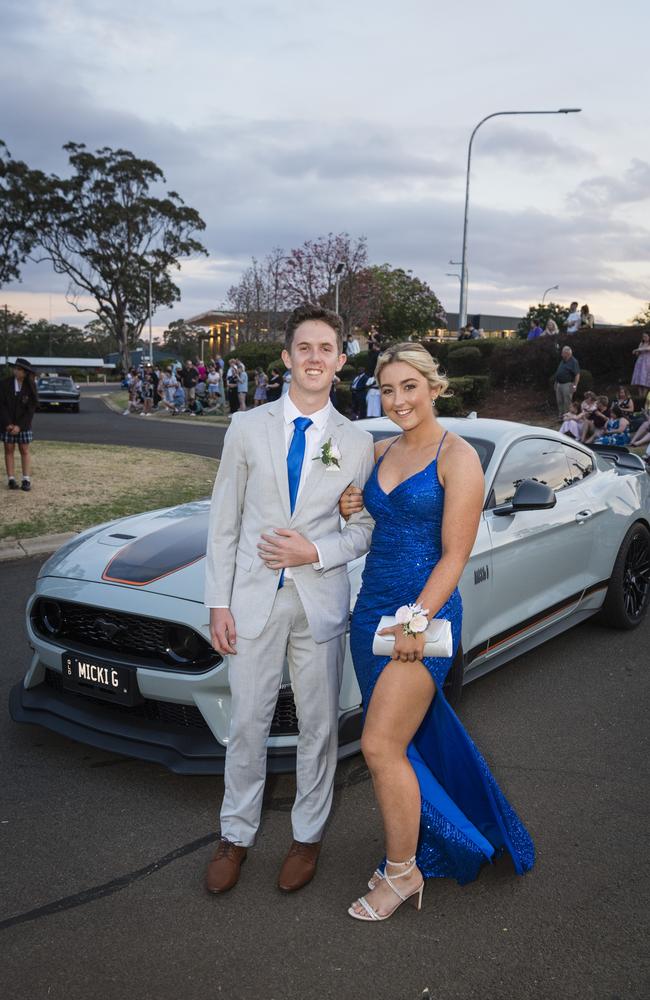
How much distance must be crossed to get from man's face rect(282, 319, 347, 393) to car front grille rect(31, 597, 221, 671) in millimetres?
1137

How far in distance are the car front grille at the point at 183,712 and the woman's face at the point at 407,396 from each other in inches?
46.5

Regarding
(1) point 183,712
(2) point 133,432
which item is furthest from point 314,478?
(2) point 133,432

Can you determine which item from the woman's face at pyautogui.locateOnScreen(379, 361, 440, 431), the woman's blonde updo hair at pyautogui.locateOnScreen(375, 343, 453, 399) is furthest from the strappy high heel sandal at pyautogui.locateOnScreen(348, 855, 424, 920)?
the woman's blonde updo hair at pyautogui.locateOnScreen(375, 343, 453, 399)

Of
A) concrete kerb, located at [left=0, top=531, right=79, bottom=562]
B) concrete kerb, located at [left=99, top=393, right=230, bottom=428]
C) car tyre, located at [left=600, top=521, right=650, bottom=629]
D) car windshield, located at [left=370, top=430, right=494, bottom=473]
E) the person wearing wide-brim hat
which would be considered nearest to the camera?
car windshield, located at [left=370, top=430, right=494, bottom=473]

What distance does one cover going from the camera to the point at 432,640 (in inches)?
98.6

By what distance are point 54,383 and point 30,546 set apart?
72.8 feet

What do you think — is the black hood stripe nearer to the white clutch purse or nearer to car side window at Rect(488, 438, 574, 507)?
the white clutch purse

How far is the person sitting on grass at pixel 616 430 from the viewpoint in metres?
14.3

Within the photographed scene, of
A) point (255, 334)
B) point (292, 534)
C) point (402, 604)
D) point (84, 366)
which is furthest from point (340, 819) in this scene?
point (84, 366)

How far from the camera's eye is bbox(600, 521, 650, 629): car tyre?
5363mm

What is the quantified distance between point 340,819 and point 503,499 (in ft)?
6.29

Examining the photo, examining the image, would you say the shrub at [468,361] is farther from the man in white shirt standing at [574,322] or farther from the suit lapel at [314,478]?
the suit lapel at [314,478]

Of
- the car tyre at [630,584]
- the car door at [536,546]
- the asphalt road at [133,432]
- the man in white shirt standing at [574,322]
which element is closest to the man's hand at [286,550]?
the car door at [536,546]

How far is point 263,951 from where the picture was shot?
2.49 m
